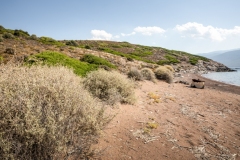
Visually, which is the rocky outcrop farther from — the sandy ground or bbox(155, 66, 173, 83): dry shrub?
the sandy ground

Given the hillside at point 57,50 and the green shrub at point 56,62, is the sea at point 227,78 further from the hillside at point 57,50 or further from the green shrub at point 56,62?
the green shrub at point 56,62

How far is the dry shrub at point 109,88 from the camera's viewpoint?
6844 mm

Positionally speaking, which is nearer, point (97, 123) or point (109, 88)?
point (97, 123)

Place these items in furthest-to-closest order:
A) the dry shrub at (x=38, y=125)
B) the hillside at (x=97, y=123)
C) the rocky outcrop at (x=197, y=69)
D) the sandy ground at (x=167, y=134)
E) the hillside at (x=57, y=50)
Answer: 1. the rocky outcrop at (x=197, y=69)
2. the hillside at (x=57, y=50)
3. the sandy ground at (x=167, y=134)
4. the hillside at (x=97, y=123)
5. the dry shrub at (x=38, y=125)

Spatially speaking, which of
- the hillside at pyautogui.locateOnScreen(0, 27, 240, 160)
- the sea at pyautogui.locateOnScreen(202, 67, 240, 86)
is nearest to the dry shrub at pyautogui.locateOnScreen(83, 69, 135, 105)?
the hillside at pyautogui.locateOnScreen(0, 27, 240, 160)

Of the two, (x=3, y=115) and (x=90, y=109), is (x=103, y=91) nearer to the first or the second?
(x=90, y=109)

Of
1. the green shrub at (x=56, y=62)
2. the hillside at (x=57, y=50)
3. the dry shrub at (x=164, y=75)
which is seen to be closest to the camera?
the green shrub at (x=56, y=62)

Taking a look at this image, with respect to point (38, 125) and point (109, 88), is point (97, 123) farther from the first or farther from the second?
point (109, 88)

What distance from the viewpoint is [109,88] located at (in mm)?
7352

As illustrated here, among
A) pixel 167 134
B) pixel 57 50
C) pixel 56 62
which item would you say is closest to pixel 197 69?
pixel 57 50

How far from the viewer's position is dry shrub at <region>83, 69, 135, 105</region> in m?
6.84

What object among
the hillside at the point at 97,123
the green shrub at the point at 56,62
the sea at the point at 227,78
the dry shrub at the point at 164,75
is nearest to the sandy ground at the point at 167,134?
the hillside at the point at 97,123

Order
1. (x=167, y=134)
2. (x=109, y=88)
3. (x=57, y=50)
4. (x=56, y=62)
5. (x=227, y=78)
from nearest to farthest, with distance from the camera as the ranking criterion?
1. (x=167, y=134)
2. (x=109, y=88)
3. (x=56, y=62)
4. (x=57, y=50)
5. (x=227, y=78)

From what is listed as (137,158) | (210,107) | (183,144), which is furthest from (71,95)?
(210,107)
